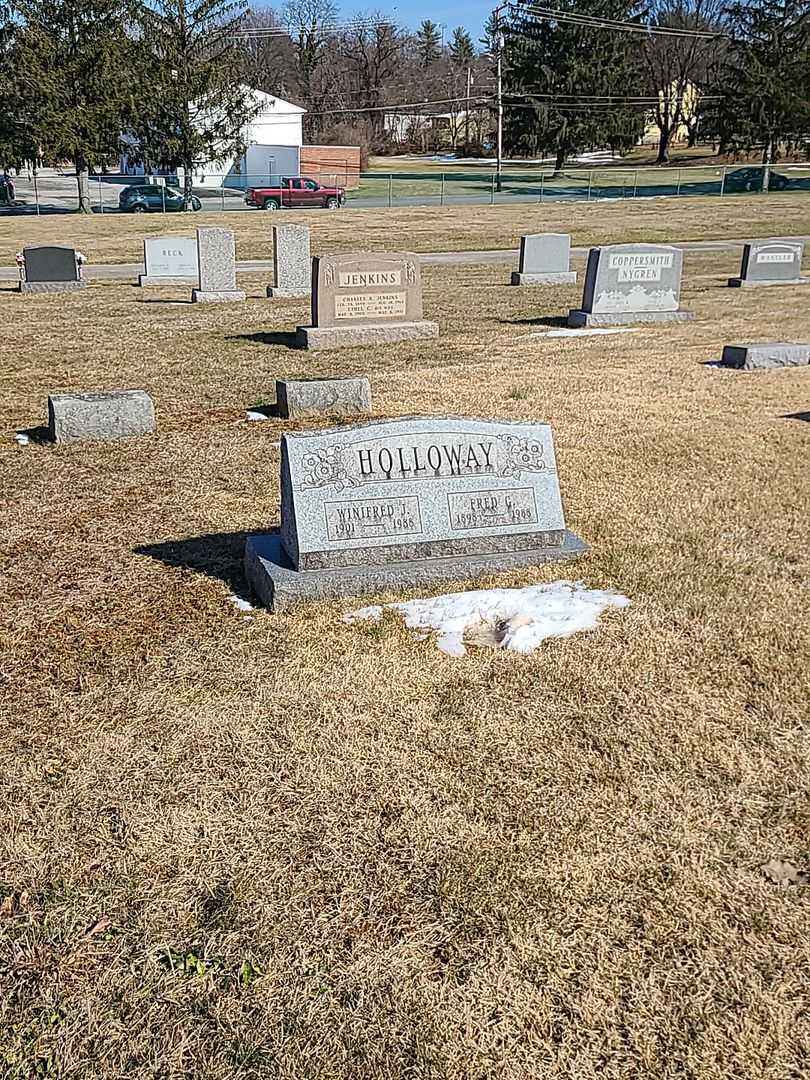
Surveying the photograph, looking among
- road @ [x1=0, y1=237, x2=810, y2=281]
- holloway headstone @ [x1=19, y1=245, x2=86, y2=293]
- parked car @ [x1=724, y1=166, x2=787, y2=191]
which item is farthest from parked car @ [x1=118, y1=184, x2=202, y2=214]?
parked car @ [x1=724, y1=166, x2=787, y2=191]

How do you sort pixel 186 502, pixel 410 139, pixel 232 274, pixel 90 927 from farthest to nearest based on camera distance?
pixel 410 139
pixel 232 274
pixel 186 502
pixel 90 927

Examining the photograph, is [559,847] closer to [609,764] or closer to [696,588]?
[609,764]

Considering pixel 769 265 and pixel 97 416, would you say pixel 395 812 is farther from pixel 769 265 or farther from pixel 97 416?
pixel 769 265

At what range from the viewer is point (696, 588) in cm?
524

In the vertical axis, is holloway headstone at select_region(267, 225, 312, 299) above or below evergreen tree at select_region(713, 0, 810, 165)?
below

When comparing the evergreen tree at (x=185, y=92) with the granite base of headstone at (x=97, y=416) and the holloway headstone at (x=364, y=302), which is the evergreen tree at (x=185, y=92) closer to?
the holloway headstone at (x=364, y=302)

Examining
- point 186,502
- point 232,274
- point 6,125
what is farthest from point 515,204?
point 186,502

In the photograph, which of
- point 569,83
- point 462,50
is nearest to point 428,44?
point 462,50

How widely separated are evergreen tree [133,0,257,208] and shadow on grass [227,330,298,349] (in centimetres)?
2895

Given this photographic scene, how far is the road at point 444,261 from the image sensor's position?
2245 centimetres

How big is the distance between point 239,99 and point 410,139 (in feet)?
161

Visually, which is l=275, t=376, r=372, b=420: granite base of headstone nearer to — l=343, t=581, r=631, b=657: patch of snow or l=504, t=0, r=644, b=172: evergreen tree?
l=343, t=581, r=631, b=657: patch of snow

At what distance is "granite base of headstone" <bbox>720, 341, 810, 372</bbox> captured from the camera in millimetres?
11227

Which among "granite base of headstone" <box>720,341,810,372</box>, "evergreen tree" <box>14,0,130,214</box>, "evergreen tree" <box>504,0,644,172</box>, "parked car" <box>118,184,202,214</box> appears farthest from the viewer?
"evergreen tree" <box>504,0,644,172</box>
